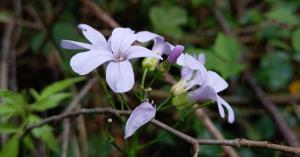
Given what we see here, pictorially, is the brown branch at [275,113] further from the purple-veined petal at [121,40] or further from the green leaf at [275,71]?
the purple-veined petal at [121,40]

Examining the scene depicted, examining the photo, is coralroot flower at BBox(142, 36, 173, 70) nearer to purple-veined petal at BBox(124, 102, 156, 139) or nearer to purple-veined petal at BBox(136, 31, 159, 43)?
purple-veined petal at BBox(136, 31, 159, 43)

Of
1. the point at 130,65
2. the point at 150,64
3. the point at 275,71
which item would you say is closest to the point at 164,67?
the point at 150,64

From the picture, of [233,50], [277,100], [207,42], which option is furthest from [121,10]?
[277,100]

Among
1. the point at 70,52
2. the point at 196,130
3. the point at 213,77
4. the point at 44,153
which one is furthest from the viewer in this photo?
the point at 70,52

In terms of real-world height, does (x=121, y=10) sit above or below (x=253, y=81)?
above

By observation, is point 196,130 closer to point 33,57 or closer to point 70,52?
point 70,52

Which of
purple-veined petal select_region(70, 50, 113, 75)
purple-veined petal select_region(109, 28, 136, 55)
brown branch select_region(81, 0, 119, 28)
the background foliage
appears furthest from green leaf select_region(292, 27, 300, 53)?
purple-veined petal select_region(70, 50, 113, 75)

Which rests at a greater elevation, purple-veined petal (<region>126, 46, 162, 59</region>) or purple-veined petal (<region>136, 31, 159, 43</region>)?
purple-veined petal (<region>136, 31, 159, 43</region>)
